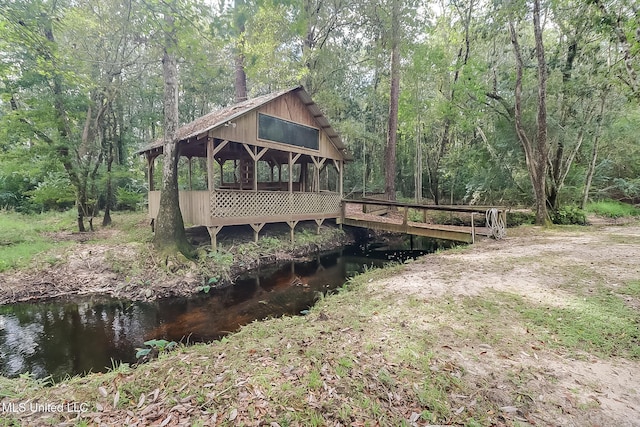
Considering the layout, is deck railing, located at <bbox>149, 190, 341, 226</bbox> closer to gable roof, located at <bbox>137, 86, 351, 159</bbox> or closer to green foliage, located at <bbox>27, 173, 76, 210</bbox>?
gable roof, located at <bbox>137, 86, 351, 159</bbox>

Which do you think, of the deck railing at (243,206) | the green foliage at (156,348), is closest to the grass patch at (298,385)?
the green foliage at (156,348)

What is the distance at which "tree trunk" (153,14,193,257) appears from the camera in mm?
8320

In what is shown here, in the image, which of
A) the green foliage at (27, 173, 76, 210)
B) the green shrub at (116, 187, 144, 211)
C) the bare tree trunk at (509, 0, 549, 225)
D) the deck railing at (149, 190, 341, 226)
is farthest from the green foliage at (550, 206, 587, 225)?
the green shrub at (116, 187, 144, 211)

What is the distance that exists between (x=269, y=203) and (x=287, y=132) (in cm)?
309

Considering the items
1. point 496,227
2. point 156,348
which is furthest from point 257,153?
point 496,227

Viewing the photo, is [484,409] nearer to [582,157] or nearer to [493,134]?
[493,134]

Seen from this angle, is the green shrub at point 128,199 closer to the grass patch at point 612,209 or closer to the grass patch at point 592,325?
the grass patch at point 592,325

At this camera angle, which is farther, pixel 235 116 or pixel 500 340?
pixel 235 116

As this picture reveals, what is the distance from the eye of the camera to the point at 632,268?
5.73 meters

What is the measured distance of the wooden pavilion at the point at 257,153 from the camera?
31.8 feet

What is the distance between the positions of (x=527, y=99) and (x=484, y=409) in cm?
1498

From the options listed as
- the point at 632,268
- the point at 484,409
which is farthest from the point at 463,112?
the point at 484,409

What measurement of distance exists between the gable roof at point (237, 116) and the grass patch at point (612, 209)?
548 inches

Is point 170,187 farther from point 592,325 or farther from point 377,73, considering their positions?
point 377,73
